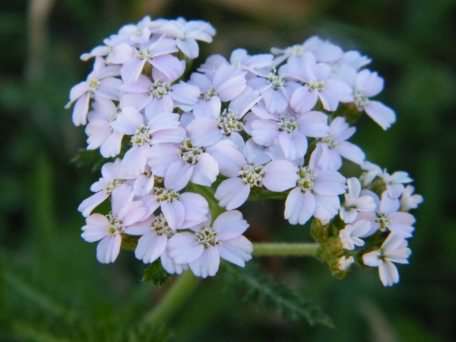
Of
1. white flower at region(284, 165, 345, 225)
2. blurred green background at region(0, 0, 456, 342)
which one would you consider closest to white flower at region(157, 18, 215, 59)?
white flower at region(284, 165, 345, 225)

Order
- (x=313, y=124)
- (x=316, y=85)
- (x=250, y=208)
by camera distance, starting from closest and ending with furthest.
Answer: (x=313, y=124), (x=316, y=85), (x=250, y=208)

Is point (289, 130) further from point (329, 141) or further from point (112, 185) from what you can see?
point (112, 185)

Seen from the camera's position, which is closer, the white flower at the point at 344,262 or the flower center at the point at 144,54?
the white flower at the point at 344,262

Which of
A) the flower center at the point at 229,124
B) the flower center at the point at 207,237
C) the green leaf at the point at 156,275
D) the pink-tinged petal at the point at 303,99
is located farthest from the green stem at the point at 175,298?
the pink-tinged petal at the point at 303,99

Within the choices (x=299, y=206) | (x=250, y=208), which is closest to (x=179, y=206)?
(x=299, y=206)

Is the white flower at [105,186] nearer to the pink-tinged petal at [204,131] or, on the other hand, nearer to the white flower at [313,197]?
the pink-tinged petal at [204,131]

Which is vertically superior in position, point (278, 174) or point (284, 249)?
point (278, 174)

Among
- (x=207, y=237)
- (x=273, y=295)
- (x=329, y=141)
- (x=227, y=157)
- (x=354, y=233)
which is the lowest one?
(x=273, y=295)
